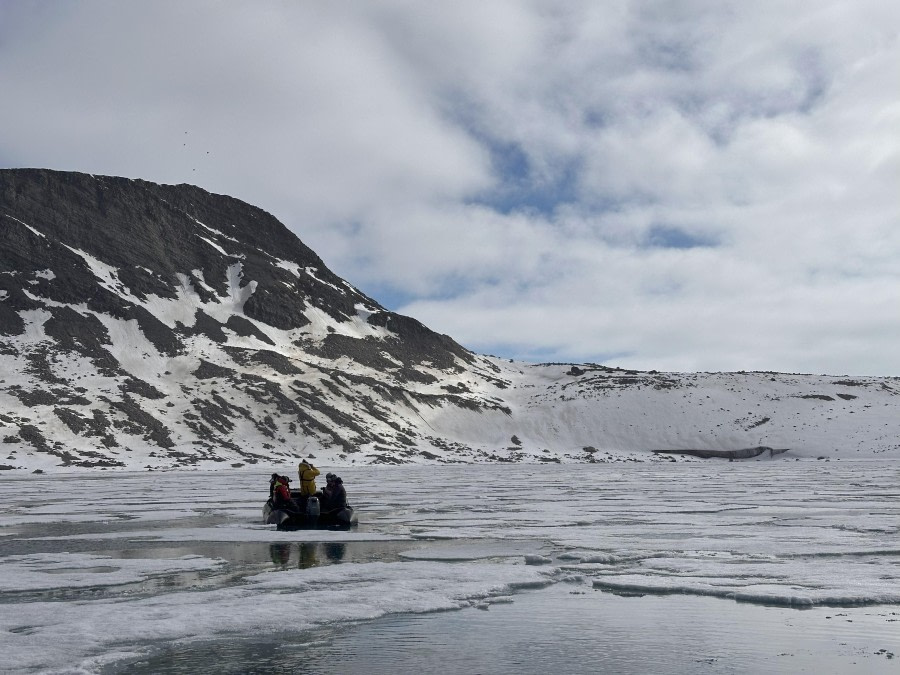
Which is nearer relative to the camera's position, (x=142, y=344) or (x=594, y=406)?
(x=142, y=344)

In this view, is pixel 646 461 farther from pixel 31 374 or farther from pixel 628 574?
pixel 628 574

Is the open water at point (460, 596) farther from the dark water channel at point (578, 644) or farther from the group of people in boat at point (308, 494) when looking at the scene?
the group of people in boat at point (308, 494)

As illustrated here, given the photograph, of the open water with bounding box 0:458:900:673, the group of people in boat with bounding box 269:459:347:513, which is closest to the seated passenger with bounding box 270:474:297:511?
the group of people in boat with bounding box 269:459:347:513

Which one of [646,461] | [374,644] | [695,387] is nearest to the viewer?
[374,644]

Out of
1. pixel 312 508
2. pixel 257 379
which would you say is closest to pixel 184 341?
pixel 257 379

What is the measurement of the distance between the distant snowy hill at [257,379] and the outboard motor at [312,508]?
5556 centimetres

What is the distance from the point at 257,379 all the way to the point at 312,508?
8888cm

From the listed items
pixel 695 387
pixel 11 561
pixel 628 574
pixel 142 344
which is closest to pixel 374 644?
pixel 628 574

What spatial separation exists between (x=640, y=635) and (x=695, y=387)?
13287cm

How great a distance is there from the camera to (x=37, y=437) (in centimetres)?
7819

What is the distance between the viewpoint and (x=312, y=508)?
22391 millimetres

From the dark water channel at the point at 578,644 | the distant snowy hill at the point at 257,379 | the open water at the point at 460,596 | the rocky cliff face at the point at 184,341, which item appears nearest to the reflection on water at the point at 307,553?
the open water at the point at 460,596

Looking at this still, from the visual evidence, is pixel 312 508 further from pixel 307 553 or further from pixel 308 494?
pixel 307 553

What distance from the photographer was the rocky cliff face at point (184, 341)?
8900 cm
